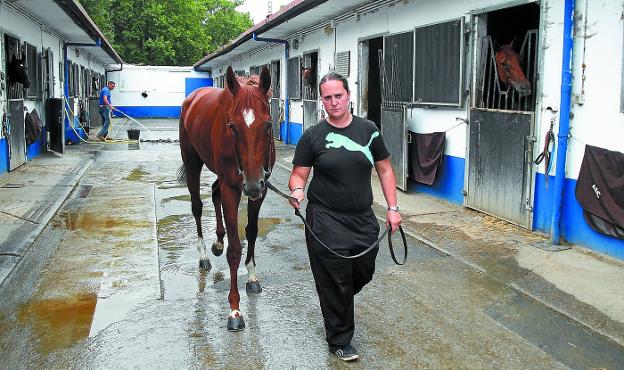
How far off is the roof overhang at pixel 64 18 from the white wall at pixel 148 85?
1773 cm

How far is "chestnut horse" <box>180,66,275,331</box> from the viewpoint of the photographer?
3.78 meters

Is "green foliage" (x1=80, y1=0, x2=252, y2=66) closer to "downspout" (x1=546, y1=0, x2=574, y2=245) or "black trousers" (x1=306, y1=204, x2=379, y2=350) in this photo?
"downspout" (x1=546, y1=0, x2=574, y2=245)

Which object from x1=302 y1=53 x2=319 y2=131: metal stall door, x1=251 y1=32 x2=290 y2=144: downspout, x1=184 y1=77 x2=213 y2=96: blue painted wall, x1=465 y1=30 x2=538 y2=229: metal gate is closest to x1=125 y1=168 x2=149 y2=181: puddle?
x1=302 y1=53 x2=319 y2=131: metal stall door

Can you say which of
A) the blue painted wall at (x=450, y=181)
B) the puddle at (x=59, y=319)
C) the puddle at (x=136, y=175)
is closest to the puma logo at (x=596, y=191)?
the blue painted wall at (x=450, y=181)

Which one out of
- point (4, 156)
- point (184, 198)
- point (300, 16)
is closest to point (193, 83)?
point (300, 16)

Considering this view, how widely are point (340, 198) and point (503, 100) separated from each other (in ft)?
17.6

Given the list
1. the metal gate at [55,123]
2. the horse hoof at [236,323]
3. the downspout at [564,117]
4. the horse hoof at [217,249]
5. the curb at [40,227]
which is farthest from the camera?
the metal gate at [55,123]

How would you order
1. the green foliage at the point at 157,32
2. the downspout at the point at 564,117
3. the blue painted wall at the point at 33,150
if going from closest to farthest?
the downspout at the point at 564,117, the blue painted wall at the point at 33,150, the green foliage at the point at 157,32

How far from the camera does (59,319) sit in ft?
14.0

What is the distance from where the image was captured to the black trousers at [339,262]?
354 centimetres

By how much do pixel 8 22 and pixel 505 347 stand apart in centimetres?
1146

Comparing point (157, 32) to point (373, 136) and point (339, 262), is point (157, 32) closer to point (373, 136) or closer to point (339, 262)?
point (373, 136)

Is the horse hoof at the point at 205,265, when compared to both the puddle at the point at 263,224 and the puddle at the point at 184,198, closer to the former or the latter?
the puddle at the point at 263,224

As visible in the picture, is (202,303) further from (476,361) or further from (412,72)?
(412,72)
